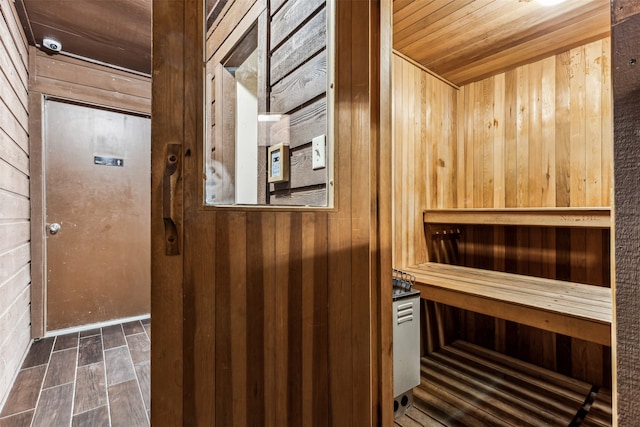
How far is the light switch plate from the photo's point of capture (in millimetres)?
1082

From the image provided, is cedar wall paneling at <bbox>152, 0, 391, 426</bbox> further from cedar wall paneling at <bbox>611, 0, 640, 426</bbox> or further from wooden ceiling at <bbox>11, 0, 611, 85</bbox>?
wooden ceiling at <bbox>11, 0, 611, 85</bbox>

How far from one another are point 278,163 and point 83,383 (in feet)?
6.14

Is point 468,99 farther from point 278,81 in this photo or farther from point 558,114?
point 278,81

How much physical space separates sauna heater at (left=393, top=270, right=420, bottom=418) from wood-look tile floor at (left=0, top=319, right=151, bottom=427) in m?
1.30

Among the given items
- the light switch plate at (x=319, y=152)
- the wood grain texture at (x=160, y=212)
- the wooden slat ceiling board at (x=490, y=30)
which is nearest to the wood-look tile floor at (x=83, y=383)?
the wood grain texture at (x=160, y=212)

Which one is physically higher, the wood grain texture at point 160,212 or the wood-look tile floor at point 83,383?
the wood grain texture at point 160,212

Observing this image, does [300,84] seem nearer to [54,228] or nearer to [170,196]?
[170,196]

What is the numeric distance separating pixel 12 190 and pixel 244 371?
7.06 ft

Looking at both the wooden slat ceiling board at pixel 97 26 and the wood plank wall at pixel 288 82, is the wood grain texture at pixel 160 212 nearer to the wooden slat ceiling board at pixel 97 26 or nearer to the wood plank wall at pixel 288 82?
the wood plank wall at pixel 288 82

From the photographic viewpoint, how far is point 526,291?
1832 millimetres

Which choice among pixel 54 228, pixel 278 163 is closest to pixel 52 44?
pixel 54 228

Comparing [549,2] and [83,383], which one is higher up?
[549,2]

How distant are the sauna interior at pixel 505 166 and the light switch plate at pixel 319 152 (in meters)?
1.20

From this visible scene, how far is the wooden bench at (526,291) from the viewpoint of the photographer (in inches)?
57.3
